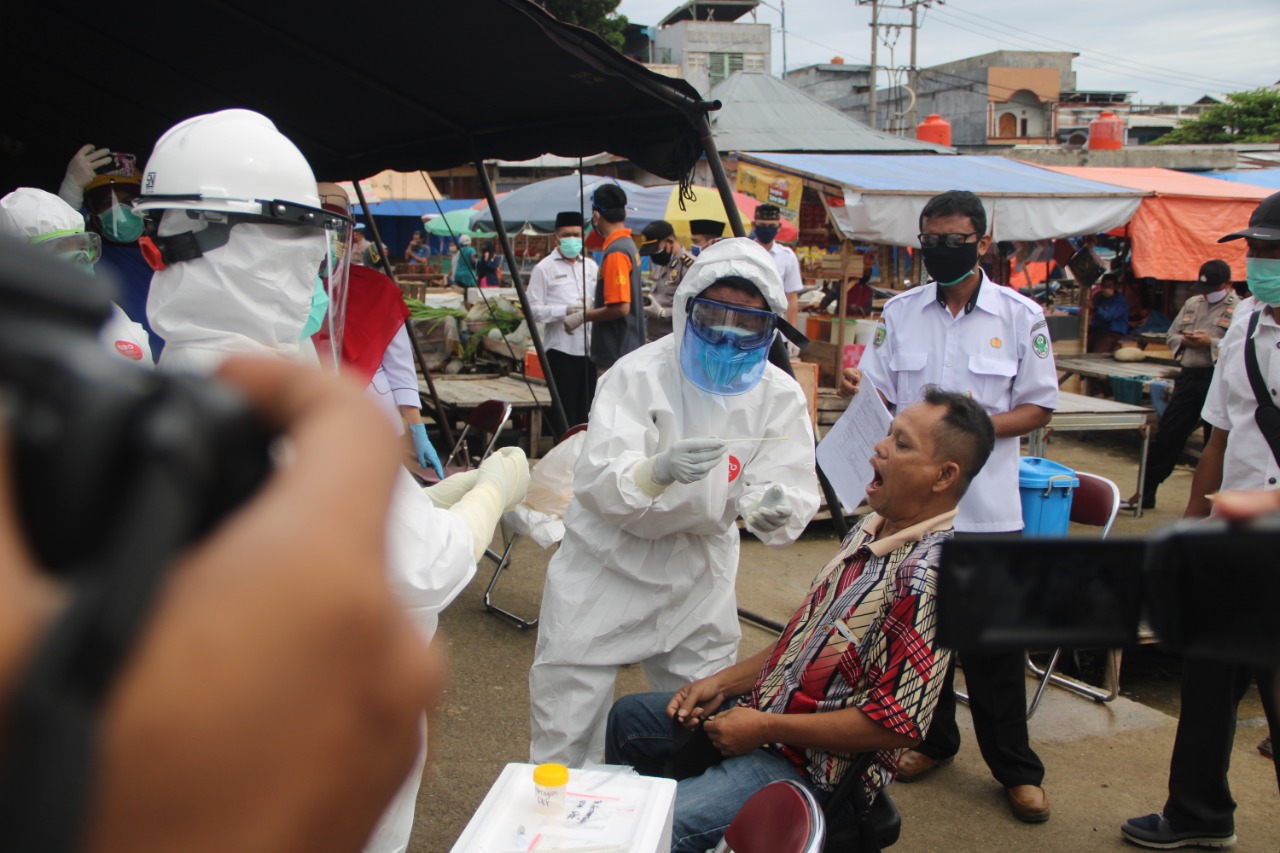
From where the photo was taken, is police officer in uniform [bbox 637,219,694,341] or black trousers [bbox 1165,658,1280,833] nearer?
black trousers [bbox 1165,658,1280,833]

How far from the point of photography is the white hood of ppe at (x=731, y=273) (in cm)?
296

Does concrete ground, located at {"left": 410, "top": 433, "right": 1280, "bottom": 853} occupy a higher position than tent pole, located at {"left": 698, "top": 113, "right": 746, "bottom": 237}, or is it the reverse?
tent pole, located at {"left": 698, "top": 113, "right": 746, "bottom": 237}

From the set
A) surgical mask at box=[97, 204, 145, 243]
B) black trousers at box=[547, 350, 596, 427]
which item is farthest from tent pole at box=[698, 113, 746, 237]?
black trousers at box=[547, 350, 596, 427]

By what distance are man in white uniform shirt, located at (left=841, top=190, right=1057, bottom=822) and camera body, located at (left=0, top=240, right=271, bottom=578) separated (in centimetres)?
329

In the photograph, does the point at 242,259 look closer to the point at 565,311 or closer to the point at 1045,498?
the point at 1045,498

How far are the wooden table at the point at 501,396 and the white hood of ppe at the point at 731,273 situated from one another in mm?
4418

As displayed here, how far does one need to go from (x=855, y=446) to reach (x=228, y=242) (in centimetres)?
215

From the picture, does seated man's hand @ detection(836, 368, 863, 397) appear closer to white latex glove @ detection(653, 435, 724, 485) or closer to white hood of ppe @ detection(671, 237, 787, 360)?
white hood of ppe @ detection(671, 237, 787, 360)

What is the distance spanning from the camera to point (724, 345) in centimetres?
293

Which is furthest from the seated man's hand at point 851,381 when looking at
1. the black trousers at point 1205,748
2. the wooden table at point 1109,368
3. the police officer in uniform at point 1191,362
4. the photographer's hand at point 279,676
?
the wooden table at point 1109,368

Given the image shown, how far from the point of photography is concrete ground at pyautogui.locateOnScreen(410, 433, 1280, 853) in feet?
10.8

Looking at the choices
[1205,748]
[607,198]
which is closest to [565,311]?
Result: [607,198]

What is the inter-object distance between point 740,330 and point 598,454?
0.57 m

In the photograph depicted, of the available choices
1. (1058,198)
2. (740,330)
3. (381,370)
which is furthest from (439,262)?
(740,330)
